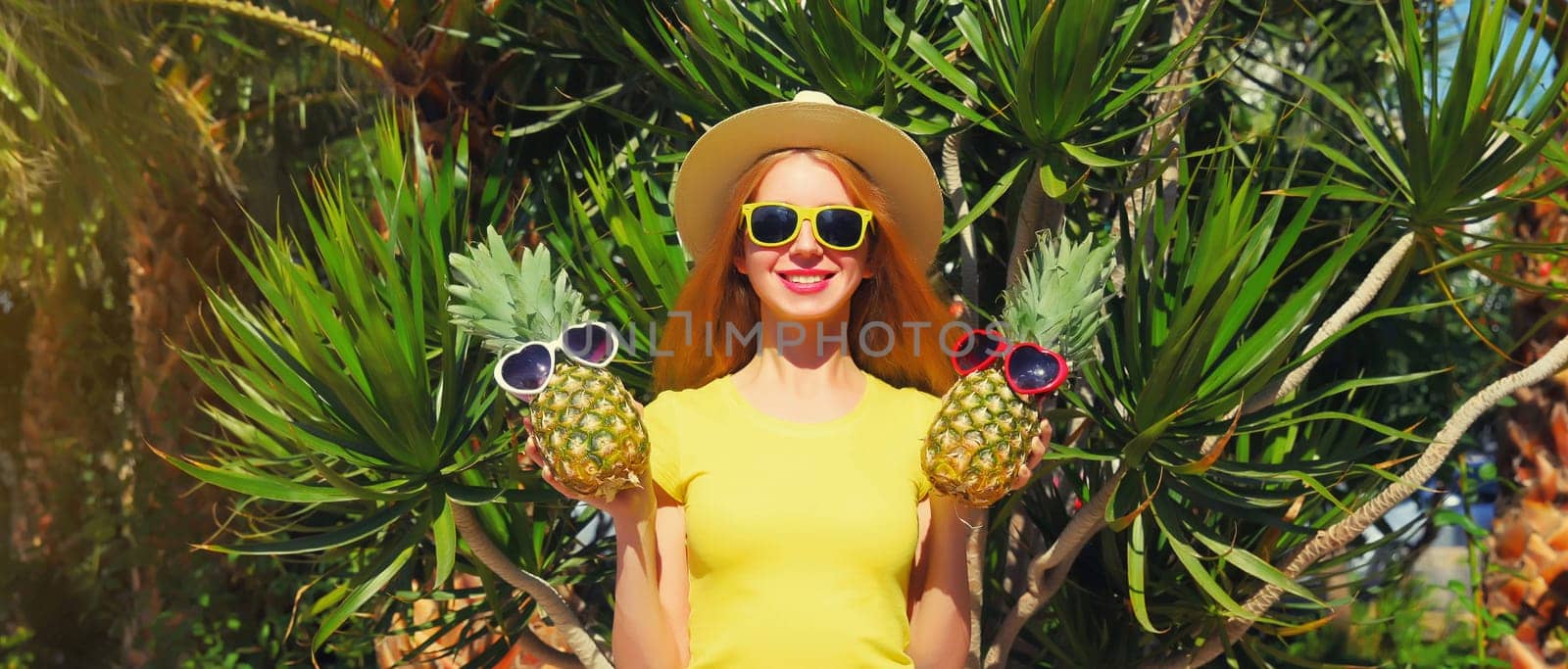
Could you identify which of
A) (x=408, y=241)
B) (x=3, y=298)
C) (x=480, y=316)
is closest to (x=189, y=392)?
(x=3, y=298)

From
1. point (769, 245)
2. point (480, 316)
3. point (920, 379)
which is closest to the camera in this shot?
point (480, 316)

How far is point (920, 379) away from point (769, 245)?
1.60ft

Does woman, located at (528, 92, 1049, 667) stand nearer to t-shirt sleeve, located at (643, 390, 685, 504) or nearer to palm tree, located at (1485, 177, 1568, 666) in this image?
t-shirt sleeve, located at (643, 390, 685, 504)

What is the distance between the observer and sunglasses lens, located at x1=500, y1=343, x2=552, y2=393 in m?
1.98

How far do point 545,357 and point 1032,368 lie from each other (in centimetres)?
76

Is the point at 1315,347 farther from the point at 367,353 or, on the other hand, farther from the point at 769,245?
the point at 367,353

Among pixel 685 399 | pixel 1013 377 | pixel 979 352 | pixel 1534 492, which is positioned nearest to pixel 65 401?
pixel 685 399

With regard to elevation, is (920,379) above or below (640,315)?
above

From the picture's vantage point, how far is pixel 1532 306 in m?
5.09

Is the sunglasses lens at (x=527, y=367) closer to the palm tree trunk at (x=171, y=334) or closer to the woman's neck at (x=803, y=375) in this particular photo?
the woman's neck at (x=803, y=375)

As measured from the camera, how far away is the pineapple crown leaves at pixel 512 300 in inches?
80.5

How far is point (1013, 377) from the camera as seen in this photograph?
2014mm

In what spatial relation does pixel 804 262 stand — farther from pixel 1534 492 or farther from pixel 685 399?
pixel 1534 492

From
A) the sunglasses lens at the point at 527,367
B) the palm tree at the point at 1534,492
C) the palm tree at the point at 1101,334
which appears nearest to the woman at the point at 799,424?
the sunglasses lens at the point at 527,367
